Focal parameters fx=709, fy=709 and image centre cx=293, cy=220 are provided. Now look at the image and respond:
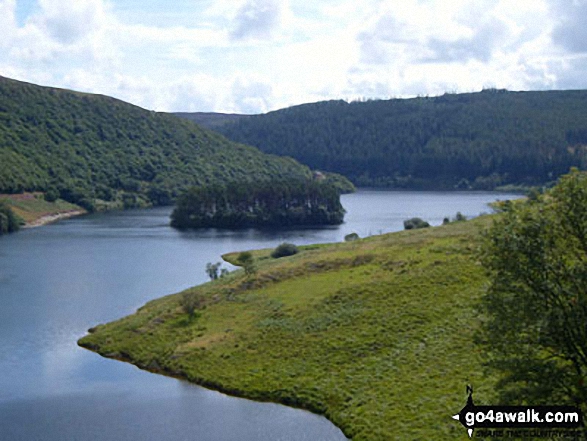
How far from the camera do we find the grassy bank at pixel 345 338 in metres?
42.2

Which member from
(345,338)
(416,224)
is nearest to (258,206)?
(416,224)

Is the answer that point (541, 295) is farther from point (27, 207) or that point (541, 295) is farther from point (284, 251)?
point (27, 207)

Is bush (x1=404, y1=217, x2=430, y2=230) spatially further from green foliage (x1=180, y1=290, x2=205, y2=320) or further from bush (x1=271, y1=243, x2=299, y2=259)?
green foliage (x1=180, y1=290, x2=205, y2=320)

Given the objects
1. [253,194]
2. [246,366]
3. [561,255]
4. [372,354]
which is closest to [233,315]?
[246,366]

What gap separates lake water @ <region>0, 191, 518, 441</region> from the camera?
1636 inches

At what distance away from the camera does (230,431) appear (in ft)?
134

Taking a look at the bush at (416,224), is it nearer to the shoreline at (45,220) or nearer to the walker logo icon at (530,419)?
the walker logo icon at (530,419)

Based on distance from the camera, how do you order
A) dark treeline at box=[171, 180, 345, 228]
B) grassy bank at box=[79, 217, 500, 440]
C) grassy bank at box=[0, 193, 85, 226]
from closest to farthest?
grassy bank at box=[79, 217, 500, 440]
dark treeline at box=[171, 180, 345, 228]
grassy bank at box=[0, 193, 85, 226]

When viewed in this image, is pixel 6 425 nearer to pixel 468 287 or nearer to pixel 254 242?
pixel 468 287

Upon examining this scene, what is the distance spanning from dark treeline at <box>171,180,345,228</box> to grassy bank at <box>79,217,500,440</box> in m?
101

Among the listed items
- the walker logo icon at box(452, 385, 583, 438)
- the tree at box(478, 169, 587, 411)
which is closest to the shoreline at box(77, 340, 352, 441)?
the walker logo icon at box(452, 385, 583, 438)

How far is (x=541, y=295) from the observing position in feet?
91.4

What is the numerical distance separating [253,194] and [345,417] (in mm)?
140939

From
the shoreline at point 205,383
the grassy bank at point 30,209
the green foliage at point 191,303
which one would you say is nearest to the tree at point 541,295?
the shoreline at point 205,383
